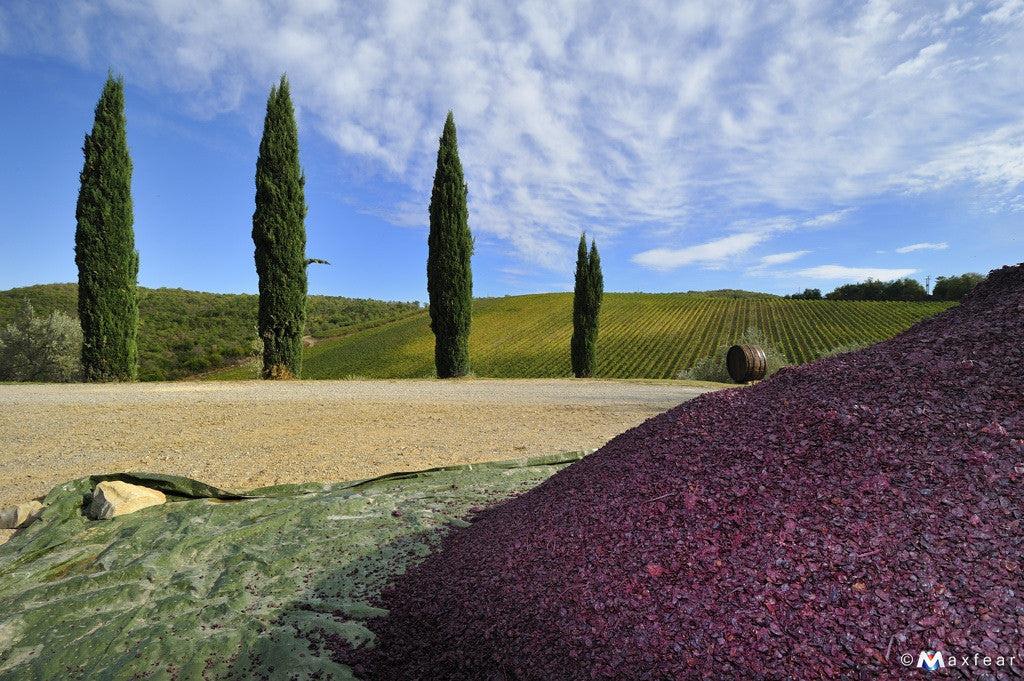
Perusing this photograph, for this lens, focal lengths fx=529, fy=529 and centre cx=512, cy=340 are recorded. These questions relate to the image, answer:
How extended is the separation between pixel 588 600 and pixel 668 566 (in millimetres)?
250

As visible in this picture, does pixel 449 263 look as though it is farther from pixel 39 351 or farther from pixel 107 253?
pixel 39 351

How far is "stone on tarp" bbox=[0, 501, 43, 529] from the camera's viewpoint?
3336 mm

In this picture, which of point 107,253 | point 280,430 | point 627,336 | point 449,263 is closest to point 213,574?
point 280,430

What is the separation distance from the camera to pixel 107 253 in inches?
445

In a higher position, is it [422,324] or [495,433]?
[422,324]

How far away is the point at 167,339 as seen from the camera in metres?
25.8

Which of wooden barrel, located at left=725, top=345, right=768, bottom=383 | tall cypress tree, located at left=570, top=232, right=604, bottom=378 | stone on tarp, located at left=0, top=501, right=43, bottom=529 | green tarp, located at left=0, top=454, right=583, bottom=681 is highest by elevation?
tall cypress tree, located at left=570, top=232, right=604, bottom=378

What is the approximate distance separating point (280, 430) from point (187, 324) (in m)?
28.2

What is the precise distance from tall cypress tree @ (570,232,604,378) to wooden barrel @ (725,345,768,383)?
17.4 feet

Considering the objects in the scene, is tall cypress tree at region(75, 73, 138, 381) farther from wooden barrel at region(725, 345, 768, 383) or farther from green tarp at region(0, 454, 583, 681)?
wooden barrel at region(725, 345, 768, 383)

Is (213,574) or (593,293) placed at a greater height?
(593,293)

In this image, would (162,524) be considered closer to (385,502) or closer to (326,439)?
(385,502)

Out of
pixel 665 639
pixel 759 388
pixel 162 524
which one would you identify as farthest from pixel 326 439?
pixel 665 639

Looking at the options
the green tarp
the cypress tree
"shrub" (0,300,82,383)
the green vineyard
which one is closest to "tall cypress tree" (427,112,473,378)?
the cypress tree
